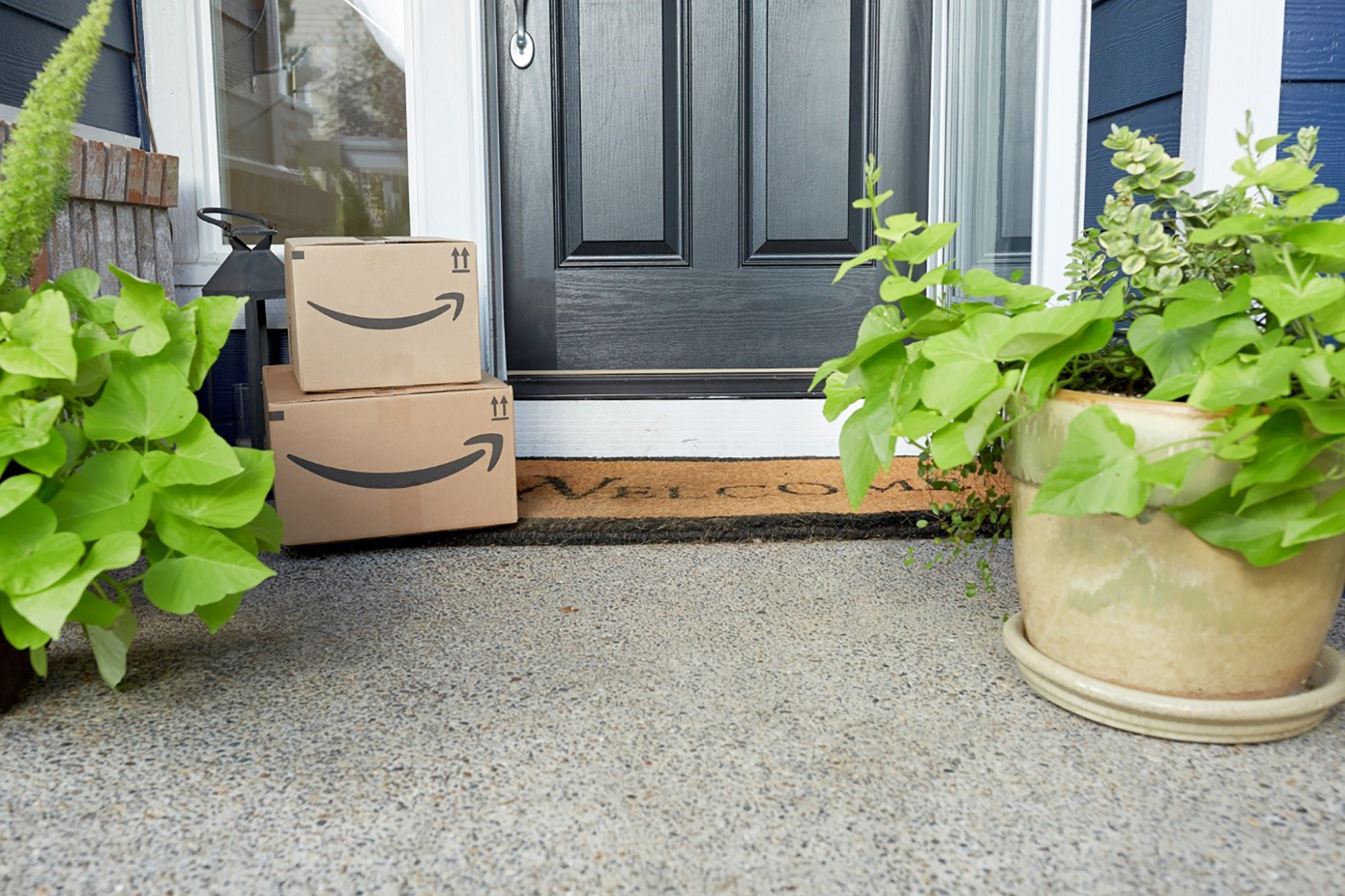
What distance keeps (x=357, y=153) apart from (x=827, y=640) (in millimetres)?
1574

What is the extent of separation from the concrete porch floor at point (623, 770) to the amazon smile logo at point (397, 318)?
18.0 inches

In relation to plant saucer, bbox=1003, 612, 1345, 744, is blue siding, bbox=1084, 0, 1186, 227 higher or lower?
higher

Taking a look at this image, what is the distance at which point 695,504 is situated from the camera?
1.65 m

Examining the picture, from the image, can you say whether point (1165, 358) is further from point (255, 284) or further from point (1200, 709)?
point (255, 284)

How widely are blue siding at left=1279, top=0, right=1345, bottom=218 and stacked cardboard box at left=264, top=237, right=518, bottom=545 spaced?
1108 millimetres

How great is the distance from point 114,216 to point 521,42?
2.78 feet

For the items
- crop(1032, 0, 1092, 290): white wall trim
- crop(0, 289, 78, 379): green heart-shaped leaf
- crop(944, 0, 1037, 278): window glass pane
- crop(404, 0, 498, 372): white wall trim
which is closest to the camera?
crop(0, 289, 78, 379): green heart-shaped leaf

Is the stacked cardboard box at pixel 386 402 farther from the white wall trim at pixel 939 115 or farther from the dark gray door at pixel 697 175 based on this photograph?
the white wall trim at pixel 939 115

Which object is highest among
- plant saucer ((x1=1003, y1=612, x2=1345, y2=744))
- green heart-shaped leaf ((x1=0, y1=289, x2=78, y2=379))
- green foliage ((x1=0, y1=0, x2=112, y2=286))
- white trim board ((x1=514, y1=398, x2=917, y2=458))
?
green foliage ((x1=0, y1=0, x2=112, y2=286))

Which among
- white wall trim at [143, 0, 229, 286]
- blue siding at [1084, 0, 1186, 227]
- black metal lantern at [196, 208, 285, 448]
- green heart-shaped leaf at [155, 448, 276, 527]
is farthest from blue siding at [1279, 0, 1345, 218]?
white wall trim at [143, 0, 229, 286]

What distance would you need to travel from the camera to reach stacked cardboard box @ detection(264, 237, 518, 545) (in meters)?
1.38

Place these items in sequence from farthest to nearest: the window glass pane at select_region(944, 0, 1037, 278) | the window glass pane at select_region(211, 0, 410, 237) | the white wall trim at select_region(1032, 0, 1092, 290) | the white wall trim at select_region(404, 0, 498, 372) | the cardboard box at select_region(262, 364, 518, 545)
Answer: the window glass pane at select_region(211, 0, 410, 237) < the white wall trim at select_region(404, 0, 498, 372) < the window glass pane at select_region(944, 0, 1037, 278) < the white wall trim at select_region(1032, 0, 1092, 290) < the cardboard box at select_region(262, 364, 518, 545)

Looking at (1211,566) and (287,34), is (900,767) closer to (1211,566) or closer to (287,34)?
(1211,566)

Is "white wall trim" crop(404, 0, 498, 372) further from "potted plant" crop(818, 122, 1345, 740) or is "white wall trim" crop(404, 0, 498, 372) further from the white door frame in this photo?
"potted plant" crop(818, 122, 1345, 740)
